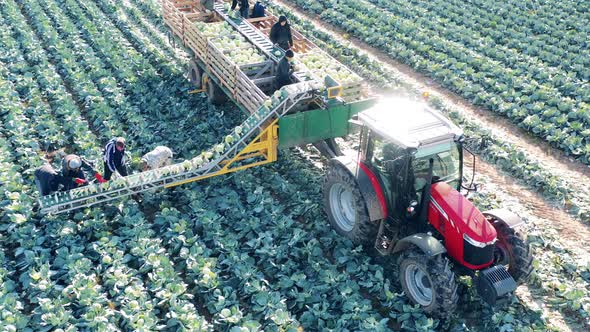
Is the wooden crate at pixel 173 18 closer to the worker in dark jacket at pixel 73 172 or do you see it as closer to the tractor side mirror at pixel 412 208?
the worker in dark jacket at pixel 73 172

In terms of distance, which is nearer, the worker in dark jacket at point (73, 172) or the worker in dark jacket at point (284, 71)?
the worker in dark jacket at point (73, 172)

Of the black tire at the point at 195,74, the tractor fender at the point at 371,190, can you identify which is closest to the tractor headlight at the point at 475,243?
the tractor fender at the point at 371,190

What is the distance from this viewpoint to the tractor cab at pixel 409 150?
835 cm

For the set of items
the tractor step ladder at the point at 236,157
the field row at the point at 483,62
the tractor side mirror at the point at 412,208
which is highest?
the tractor side mirror at the point at 412,208

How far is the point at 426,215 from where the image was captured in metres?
8.59

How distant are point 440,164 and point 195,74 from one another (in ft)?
27.1

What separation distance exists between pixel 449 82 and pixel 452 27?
4.42m

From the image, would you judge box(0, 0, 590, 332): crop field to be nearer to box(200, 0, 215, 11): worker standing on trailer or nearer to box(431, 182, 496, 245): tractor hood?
box(431, 182, 496, 245): tractor hood

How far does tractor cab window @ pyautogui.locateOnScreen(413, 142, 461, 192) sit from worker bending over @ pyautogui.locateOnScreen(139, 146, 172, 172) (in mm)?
5253

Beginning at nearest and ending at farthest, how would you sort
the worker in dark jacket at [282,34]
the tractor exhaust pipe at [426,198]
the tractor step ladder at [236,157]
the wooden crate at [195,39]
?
the tractor exhaust pipe at [426,198], the tractor step ladder at [236,157], the worker in dark jacket at [282,34], the wooden crate at [195,39]

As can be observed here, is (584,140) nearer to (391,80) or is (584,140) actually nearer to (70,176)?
(391,80)

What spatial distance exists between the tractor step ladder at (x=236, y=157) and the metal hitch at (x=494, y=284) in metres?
4.65

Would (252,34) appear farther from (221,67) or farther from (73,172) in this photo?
(73,172)

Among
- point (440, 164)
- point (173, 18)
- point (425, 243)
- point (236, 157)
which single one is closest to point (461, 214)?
point (425, 243)
